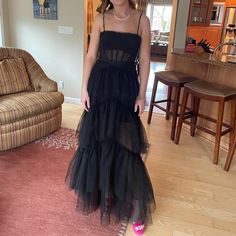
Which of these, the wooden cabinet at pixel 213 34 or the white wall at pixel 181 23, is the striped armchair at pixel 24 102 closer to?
the white wall at pixel 181 23

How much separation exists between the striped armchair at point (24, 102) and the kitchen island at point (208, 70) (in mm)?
1601

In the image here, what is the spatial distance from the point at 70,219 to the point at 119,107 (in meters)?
0.84

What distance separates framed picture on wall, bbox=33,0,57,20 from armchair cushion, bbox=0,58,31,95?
108cm

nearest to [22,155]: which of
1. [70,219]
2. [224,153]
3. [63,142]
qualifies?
[63,142]

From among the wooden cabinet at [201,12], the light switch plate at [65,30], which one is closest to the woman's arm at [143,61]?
the light switch plate at [65,30]

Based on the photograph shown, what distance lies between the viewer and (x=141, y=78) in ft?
5.23

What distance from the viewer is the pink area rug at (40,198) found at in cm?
171

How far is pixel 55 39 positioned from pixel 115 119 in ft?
9.10

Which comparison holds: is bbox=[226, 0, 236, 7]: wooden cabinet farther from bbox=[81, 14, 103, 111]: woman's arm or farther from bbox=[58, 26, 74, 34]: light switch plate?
bbox=[81, 14, 103, 111]: woman's arm

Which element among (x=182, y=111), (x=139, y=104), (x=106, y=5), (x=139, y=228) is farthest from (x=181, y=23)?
(x=139, y=228)

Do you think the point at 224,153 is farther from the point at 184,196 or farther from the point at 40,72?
the point at 40,72

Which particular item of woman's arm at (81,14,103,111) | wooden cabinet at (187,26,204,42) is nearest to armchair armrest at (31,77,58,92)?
woman's arm at (81,14,103,111)

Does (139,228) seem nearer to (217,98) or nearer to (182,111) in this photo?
(217,98)

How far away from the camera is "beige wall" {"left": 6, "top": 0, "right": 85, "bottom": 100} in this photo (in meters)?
3.75
